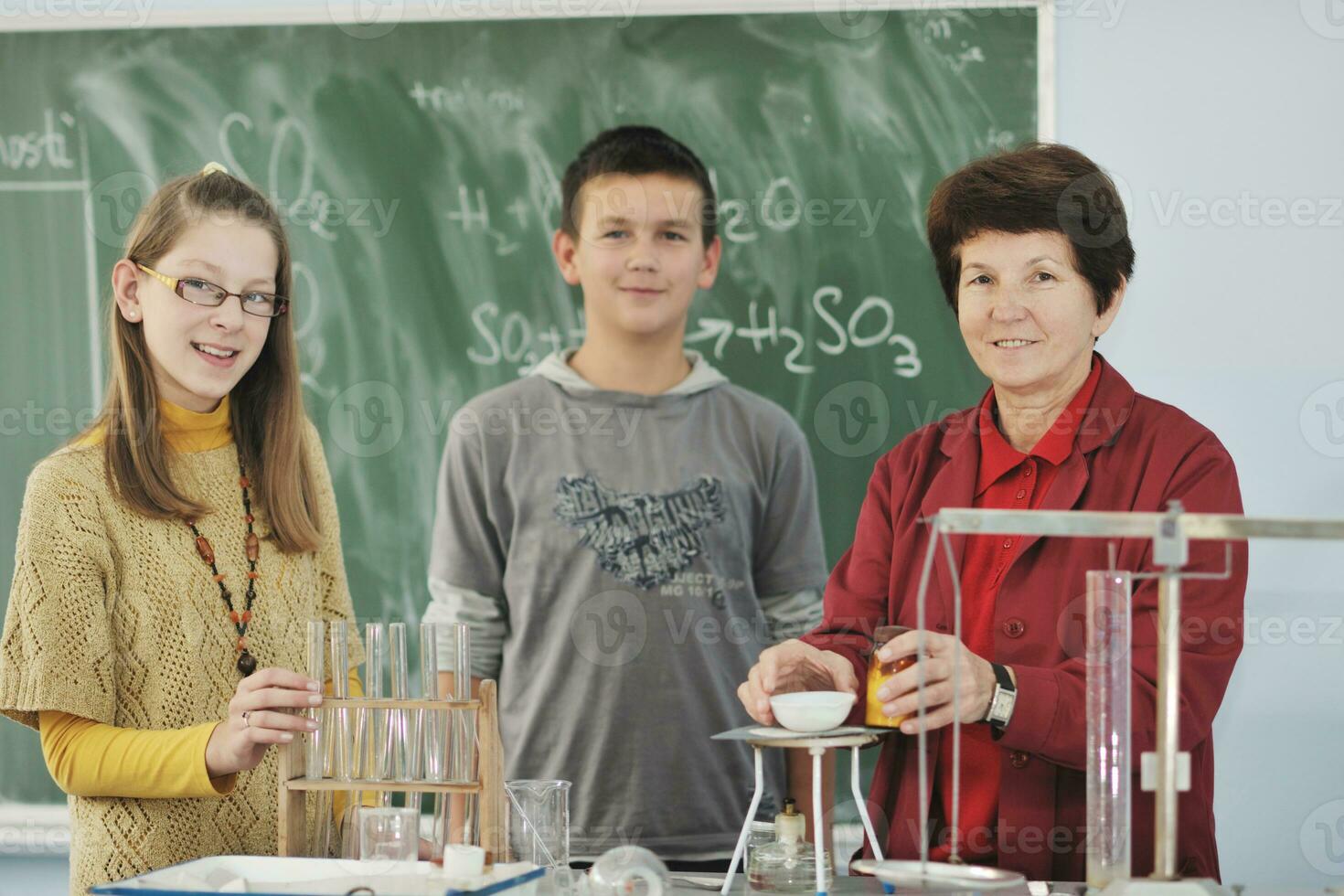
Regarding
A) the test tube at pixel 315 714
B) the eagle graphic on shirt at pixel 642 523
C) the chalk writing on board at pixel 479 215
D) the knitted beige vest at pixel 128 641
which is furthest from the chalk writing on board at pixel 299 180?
the test tube at pixel 315 714

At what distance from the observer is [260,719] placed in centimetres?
167

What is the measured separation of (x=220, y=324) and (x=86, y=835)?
0.74m

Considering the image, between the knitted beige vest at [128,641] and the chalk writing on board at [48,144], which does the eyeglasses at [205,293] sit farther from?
the chalk writing on board at [48,144]

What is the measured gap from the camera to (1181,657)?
5.71 ft

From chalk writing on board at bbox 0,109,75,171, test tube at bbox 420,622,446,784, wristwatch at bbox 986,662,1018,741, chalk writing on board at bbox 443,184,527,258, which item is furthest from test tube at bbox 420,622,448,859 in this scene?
chalk writing on board at bbox 0,109,75,171

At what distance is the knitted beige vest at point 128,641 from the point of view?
1.77 metres

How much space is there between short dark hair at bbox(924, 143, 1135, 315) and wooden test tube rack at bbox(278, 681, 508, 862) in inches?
40.1

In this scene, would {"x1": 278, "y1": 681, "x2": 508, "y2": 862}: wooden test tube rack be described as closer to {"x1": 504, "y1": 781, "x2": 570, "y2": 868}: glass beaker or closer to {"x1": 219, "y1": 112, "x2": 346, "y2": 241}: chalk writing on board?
{"x1": 504, "y1": 781, "x2": 570, "y2": 868}: glass beaker

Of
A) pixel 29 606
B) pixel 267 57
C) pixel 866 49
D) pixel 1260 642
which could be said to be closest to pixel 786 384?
pixel 866 49

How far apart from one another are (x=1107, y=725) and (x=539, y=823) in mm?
689

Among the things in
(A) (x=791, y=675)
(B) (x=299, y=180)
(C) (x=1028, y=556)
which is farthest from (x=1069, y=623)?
(B) (x=299, y=180)

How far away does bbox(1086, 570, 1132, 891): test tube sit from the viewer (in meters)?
1.52

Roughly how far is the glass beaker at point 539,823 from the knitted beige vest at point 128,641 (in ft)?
1.29

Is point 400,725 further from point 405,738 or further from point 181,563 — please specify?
point 181,563
